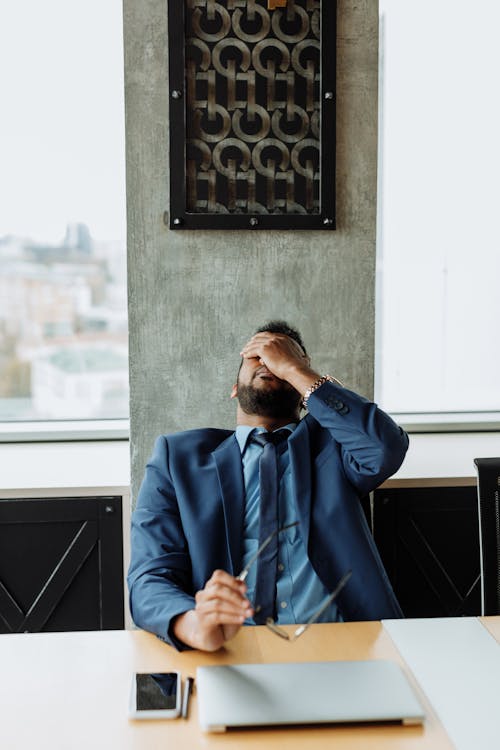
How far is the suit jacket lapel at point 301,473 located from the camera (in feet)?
6.19

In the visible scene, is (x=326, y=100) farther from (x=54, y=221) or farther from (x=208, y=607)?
(x=208, y=607)

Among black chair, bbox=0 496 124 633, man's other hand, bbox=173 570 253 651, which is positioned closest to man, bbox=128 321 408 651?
man's other hand, bbox=173 570 253 651

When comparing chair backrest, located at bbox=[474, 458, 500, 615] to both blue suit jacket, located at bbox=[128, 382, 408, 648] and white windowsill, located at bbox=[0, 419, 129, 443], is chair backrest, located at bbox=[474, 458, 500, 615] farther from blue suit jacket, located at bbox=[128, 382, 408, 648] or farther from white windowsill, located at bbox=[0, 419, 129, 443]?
white windowsill, located at bbox=[0, 419, 129, 443]

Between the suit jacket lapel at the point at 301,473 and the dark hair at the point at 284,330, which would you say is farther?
the dark hair at the point at 284,330

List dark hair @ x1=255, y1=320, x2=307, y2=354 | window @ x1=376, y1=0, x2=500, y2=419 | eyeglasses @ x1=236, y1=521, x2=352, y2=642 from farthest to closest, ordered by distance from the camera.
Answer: window @ x1=376, y1=0, x2=500, y2=419
dark hair @ x1=255, y1=320, x2=307, y2=354
eyeglasses @ x1=236, y1=521, x2=352, y2=642

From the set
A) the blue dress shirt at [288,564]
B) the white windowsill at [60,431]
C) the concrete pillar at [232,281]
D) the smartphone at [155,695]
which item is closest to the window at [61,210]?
the white windowsill at [60,431]

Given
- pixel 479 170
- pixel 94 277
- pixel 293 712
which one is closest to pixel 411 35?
pixel 479 170

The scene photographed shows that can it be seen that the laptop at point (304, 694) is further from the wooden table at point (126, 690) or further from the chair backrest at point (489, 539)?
the chair backrest at point (489, 539)

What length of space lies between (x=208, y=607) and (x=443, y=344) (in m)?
2.38

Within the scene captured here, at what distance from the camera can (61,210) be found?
126 inches

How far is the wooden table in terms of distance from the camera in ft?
3.67

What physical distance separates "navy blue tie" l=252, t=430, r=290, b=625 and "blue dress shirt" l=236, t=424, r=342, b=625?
18 millimetres

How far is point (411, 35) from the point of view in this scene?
10.7ft

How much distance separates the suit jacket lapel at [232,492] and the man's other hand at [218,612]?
45 cm
